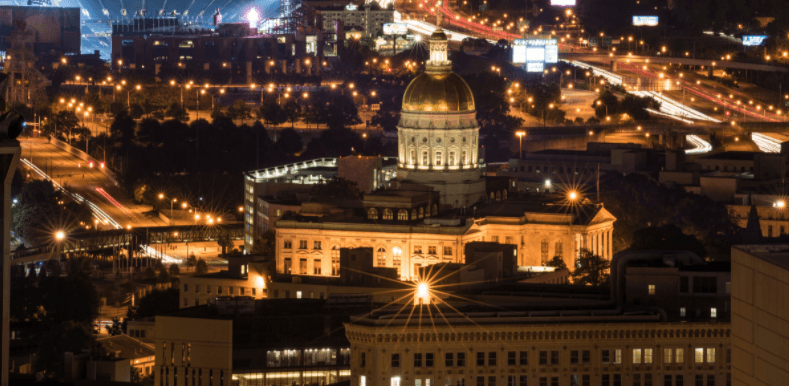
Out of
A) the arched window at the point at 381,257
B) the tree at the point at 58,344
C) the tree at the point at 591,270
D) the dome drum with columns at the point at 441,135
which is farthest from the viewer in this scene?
the dome drum with columns at the point at 441,135

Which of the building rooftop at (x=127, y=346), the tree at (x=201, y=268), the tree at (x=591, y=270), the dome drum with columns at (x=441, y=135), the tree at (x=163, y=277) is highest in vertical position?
the dome drum with columns at (x=441, y=135)

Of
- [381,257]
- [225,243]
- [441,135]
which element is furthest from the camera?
[225,243]

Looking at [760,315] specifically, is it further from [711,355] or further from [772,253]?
[711,355]

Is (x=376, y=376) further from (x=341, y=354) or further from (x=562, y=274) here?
(x=562, y=274)

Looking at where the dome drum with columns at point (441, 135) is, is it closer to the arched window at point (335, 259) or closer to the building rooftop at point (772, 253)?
the arched window at point (335, 259)

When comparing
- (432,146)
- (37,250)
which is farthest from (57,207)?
(432,146)

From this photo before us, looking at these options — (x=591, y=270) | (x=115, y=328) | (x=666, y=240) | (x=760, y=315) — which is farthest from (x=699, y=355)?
(x=666, y=240)

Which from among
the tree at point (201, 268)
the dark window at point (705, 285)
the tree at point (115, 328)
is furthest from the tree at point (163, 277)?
the dark window at point (705, 285)
